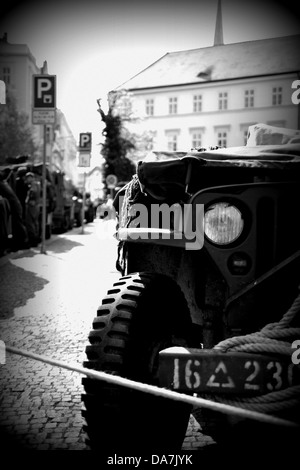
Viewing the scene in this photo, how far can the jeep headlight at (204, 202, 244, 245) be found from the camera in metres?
2.23

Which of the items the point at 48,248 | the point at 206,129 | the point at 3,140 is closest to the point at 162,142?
the point at 206,129

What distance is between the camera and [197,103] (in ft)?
174

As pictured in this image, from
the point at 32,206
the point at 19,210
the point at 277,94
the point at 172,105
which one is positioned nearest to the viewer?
the point at 19,210

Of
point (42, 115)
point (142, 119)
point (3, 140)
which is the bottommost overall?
point (42, 115)

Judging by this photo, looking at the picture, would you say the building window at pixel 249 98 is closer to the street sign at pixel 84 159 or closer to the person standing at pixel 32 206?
the street sign at pixel 84 159

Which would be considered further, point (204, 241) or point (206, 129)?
point (206, 129)

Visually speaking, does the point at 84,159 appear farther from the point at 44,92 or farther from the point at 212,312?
the point at 212,312

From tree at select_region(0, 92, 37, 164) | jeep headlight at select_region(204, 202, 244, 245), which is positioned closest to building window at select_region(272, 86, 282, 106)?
tree at select_region(0, 92, 37, 164)

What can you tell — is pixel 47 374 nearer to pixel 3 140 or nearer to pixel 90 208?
pixel 90 208

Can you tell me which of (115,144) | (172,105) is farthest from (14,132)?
(172,105)

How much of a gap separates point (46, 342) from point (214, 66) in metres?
52.8

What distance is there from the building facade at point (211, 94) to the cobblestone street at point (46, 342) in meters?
40.1

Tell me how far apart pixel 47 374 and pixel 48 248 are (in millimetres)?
9314
